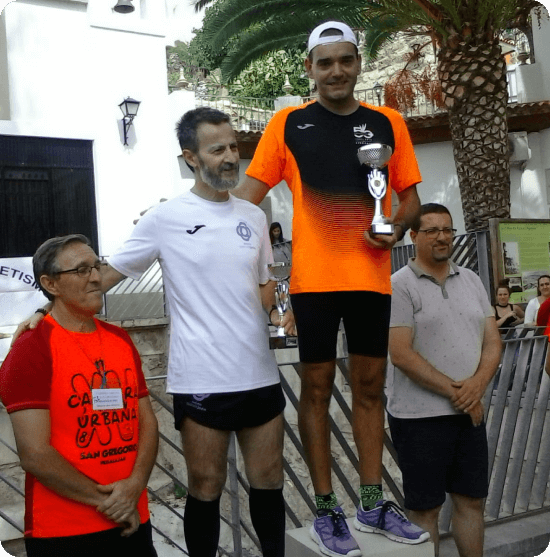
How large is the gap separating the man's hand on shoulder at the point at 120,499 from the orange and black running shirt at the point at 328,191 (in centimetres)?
88

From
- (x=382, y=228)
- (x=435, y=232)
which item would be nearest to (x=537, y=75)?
(x=435, y=232)

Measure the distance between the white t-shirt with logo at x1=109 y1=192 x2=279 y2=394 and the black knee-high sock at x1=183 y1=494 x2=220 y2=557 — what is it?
1.33 feet

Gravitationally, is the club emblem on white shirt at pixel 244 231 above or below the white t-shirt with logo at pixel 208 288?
above

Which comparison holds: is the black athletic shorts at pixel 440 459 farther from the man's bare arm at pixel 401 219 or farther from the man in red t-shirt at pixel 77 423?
the man in red t-shirt at pixel 77 423

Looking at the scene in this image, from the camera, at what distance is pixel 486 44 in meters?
8.24

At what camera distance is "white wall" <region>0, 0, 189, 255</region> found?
36.2ft

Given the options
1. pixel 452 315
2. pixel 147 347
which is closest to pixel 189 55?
pixel 147 347

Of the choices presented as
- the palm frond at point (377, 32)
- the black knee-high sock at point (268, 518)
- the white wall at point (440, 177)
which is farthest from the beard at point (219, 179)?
the white wall at point (440, 177)

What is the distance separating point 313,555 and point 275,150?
149 centimetres

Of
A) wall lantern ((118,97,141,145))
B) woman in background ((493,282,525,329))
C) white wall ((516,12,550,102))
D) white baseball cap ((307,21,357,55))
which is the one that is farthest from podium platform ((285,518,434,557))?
white wall ((516,12,550,102))

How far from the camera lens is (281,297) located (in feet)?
8.49

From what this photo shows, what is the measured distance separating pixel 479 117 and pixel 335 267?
645cm

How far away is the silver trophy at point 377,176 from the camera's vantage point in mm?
2506

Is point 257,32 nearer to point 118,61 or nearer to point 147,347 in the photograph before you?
point 118,61
